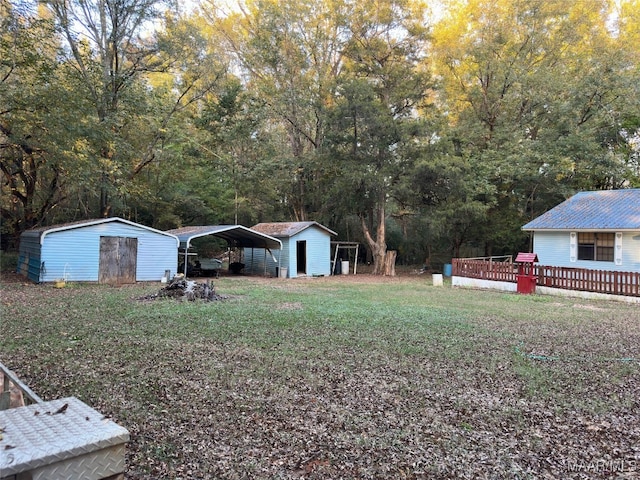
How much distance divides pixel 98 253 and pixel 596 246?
17.9 metres

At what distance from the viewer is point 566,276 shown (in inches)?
514

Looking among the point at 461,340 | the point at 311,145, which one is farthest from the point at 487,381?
the point at 311,145

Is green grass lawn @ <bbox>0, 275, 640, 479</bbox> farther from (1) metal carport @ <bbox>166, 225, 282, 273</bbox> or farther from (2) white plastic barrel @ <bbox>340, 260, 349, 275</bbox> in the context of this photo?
(2) white plastic barrel @ <bbox>340, 260, 349, 275</bbox>

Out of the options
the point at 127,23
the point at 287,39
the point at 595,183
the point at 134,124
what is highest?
the point at 287,39

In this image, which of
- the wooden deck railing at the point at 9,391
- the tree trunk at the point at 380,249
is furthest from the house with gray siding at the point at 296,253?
the wooden deck railing at the point at 9,391

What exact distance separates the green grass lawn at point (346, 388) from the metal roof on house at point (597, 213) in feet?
20.7

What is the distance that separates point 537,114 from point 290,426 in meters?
22.6

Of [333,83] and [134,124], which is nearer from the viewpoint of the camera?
[134,124]

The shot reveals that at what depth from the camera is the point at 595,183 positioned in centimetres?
2042

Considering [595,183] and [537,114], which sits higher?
[537,114]

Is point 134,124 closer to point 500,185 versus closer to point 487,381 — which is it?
point 500,185

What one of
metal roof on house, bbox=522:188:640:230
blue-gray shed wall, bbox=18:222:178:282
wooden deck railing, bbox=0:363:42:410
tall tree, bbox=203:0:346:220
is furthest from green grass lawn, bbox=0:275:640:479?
tall tree, bbox=203:0:346:220

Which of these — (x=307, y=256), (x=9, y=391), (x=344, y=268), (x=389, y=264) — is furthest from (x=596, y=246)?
(x=9, y=391)

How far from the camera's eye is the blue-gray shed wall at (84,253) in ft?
44.9
